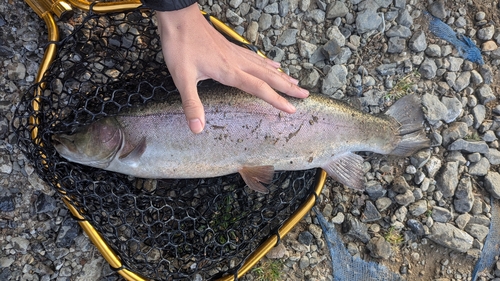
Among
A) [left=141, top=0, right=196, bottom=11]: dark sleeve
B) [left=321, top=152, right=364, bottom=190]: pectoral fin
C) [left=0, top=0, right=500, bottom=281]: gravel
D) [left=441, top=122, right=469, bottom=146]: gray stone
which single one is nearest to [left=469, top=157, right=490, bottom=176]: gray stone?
[left=0, top=0, right=500, bottom=281]: gravel

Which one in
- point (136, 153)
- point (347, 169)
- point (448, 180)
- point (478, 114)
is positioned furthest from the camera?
point (478, 114)

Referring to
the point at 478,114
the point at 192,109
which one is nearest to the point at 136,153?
the point at 192,109

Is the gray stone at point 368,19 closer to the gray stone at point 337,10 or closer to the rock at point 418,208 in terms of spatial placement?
the gray stone at point 337,10

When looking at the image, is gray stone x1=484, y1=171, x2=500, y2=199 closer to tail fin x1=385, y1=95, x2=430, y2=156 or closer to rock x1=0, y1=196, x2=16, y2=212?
tail fin x1=385, y1=95, x2=430, y2=156

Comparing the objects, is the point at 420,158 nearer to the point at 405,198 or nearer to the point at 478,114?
the point at 405,198

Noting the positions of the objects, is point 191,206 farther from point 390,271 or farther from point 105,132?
point 390,271

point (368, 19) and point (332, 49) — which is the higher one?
point (368, 19)
